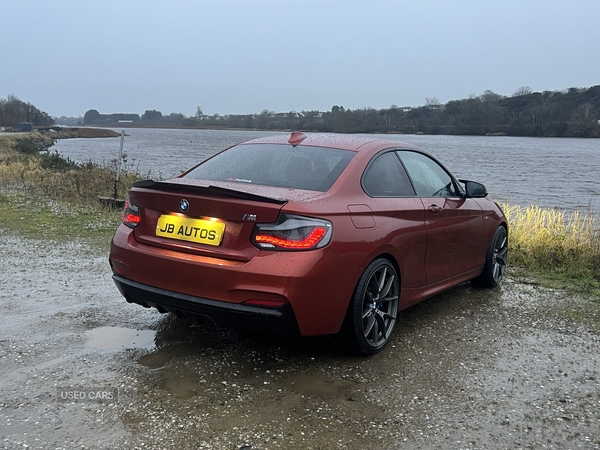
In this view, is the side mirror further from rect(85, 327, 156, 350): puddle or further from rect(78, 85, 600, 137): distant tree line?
rect(78, 85, 600, 137): distant tree line

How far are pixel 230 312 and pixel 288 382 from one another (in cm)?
57

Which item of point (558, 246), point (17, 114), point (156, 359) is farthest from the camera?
point (17, 114)

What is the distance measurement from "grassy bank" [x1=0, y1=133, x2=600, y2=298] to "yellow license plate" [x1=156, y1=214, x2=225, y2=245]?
4413mm

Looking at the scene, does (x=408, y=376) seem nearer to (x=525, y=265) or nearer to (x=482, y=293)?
(x=482, y=293)

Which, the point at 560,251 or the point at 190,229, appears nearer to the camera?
the point at 190,229

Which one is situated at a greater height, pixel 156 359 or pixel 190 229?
pixel 190 229

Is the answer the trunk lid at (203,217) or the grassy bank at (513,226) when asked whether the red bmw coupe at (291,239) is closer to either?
the trunk lid at (203,217)

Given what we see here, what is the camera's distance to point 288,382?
3.49 meters

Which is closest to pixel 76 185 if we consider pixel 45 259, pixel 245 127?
pixel 45 259

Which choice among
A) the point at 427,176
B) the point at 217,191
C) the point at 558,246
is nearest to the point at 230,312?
the point at 217,191

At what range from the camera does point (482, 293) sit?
5852 millimetres

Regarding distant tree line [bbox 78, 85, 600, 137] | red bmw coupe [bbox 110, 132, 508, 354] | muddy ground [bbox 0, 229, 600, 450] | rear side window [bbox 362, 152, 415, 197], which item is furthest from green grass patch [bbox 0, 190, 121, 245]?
distant tree line [bbox 78, 85, 600, 137]

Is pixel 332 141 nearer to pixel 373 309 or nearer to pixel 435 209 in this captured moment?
pixel 435 209

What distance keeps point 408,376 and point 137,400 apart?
5.52 feet
